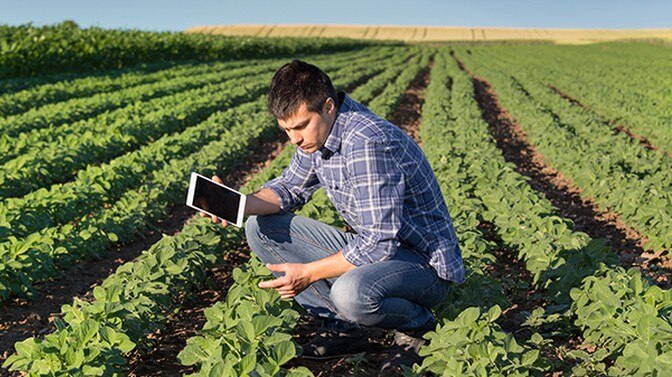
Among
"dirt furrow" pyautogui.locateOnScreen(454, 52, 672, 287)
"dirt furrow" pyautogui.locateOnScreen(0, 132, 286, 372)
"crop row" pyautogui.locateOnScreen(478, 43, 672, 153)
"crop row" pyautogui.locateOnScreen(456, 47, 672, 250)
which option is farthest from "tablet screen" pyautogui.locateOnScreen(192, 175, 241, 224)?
"crop row" pyautogui.locateOnScreen(478, 43, 672, 153)

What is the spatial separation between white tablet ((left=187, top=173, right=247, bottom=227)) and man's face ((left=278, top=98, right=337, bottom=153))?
488 millimetres

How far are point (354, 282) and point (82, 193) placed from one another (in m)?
4.53

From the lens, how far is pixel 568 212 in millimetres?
7926

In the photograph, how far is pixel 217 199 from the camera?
147 inches

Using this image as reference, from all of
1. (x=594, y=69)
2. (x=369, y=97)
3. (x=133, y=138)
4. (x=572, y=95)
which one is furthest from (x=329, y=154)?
(x=594, y=69)

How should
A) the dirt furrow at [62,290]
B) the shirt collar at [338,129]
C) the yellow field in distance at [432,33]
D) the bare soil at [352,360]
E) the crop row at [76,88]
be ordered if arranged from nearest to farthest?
the shirt collar at [338,129] → the bare soil at [352,360] → the dirt furrow at [62,290] → the crop row at [76,88] → the yellow field in distance at [432,33]

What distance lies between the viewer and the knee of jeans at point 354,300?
11.3ft

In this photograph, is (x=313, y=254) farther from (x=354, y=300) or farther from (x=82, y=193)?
(x=82, y=193)

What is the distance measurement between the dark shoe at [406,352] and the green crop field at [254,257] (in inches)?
4.9

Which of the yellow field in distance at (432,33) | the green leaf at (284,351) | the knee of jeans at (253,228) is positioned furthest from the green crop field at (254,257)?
the yellow field in distance at (432,33)

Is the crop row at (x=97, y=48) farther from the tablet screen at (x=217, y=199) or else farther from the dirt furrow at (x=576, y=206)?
the tablet screen at (x=217, y=199)

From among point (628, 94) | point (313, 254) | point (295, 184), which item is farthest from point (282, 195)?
point (628, 94)

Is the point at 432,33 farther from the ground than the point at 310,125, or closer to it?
closer to it

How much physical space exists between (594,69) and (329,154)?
29925 mm
